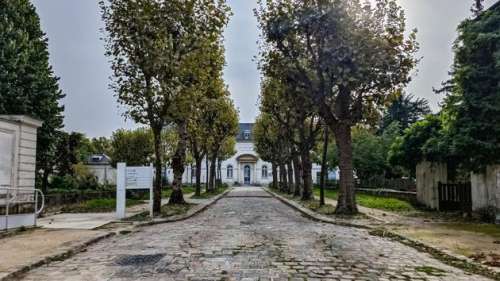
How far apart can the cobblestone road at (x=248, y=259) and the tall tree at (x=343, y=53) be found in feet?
22.9

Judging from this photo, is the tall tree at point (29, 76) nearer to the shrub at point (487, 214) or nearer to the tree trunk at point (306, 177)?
the tree trunk at point (306, 177)

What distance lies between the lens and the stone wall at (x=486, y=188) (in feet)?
51.5

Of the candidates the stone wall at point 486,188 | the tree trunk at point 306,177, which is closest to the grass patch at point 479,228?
the stone wall at point 486,188

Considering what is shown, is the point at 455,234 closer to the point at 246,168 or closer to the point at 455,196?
the point at 455,196

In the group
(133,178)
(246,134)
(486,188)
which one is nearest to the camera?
(486,188)

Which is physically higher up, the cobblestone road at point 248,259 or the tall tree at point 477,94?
the tall tree at point 477,94

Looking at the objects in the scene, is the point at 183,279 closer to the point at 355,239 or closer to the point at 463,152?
the point at 355,239

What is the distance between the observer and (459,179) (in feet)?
71.1

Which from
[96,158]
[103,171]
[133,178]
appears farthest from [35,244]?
[96,158]

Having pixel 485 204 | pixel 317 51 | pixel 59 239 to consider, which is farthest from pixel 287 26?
pixel 59 239

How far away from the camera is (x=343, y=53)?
18.1 meters

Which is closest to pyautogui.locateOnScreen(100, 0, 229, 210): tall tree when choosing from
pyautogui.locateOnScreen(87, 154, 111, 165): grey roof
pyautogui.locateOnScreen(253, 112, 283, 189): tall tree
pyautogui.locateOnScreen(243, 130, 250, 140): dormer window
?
pyautogui.locateOnScreen(253, 112, 283, 189): tall tree

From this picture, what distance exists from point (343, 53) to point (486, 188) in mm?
6605

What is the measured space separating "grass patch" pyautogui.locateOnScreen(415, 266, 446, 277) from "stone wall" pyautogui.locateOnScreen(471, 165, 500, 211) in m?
8.57
